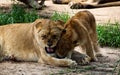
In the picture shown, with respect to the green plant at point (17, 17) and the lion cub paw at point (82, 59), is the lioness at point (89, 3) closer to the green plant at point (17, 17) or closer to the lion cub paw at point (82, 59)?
the green plant at point (17, 17)

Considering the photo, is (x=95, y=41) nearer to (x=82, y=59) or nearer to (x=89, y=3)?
(x=82, y=59)

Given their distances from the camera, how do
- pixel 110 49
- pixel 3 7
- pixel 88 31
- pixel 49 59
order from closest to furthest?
pixel 49 59
pixel 88 31
pixel 110 49
pixel 3 7

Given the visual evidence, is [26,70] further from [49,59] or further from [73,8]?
[73,8]

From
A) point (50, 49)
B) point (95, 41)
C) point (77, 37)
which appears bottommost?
point (95, 41)

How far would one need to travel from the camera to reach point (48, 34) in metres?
6.30

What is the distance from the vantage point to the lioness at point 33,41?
6.33m

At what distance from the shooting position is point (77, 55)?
22.3 feet

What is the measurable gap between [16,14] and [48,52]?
10.6ft

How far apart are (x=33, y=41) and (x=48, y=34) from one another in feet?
1.95

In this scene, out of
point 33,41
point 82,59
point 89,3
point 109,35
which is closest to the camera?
point 82,59

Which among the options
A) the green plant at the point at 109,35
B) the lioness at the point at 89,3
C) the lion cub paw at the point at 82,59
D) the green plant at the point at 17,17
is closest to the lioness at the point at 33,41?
the lion cub paw at the point at 82,59

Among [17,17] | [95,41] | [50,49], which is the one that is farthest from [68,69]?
[17,17]

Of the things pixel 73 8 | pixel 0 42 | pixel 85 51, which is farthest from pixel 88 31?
pixel 73 8

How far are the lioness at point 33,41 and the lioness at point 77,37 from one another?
0.11 meters
